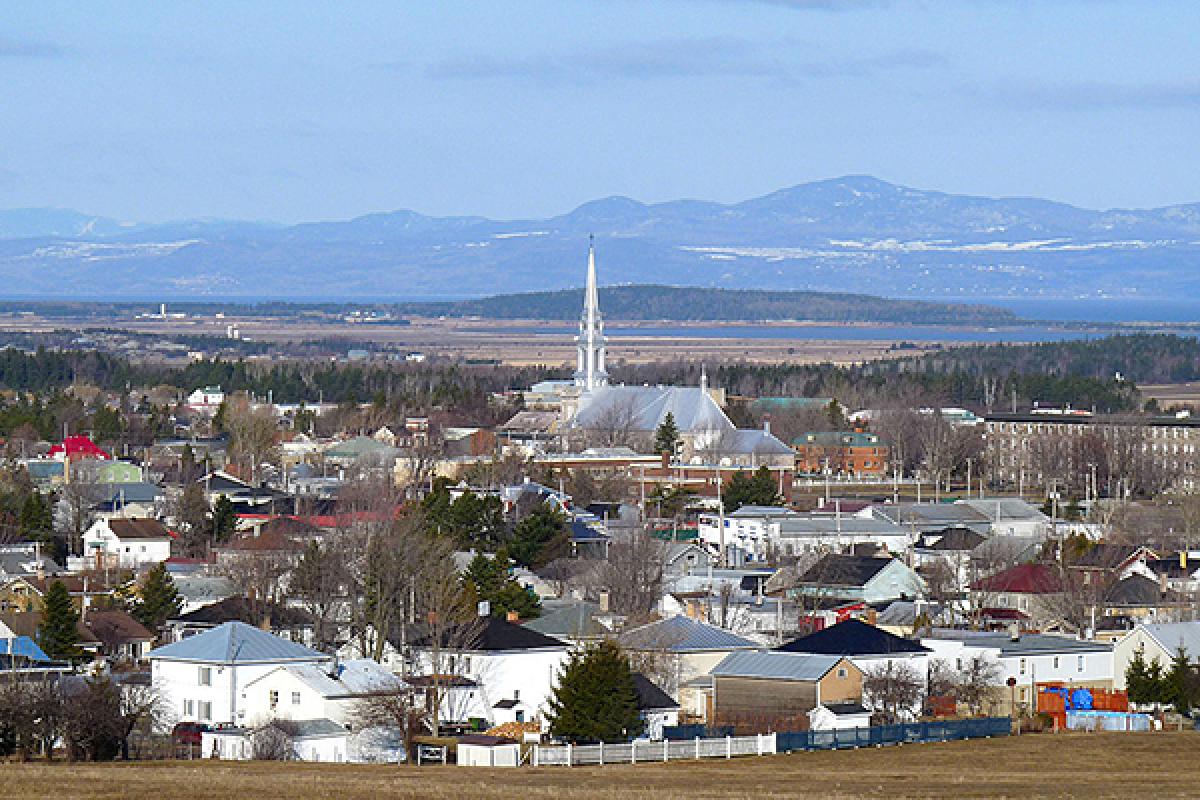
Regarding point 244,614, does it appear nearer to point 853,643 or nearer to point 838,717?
point 853,643

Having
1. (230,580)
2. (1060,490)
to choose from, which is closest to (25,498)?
(230,580)

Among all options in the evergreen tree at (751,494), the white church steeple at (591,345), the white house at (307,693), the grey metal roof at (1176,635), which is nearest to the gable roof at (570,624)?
the white house at (307,693)

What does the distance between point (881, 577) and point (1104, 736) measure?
56.2ft

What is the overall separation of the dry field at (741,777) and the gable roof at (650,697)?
363 centimetres

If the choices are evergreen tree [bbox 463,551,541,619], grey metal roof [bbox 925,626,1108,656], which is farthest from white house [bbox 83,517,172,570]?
grey metal roof [bbox 925,626,1108,656]

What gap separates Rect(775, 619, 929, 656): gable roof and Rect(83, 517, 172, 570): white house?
21.3 metres

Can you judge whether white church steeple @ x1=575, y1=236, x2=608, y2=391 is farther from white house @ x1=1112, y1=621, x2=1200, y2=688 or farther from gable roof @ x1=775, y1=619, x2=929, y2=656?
gable roof @ x1=775, y1=619, x2=929, y2=656

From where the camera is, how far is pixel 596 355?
393 ft

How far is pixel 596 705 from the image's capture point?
35406 mm

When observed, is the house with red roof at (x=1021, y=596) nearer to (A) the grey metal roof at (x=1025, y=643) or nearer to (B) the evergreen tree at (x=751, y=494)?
(A) the grey metal roof at (x=1025, y=643)

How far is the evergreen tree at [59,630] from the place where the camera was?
43.1 m

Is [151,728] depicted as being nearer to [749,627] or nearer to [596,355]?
[749,627]

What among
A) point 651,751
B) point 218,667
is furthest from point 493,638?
point 651,751

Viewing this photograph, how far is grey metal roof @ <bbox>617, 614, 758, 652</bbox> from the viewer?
136ft
